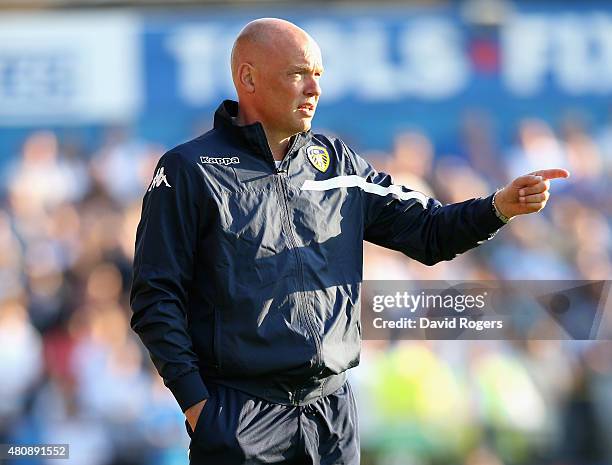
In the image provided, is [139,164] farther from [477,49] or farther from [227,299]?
[227,299]

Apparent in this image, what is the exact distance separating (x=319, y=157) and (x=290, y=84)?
237mm

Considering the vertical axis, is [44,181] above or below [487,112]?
below

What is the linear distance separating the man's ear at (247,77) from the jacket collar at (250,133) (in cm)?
8

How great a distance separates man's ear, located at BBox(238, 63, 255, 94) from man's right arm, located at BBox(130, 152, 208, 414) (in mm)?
301

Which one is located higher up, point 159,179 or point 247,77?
point 247,77

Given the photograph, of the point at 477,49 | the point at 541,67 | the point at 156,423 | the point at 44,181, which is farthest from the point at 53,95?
the point at 541,67

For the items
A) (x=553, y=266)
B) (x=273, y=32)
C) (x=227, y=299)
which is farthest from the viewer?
(x=553, y=266)

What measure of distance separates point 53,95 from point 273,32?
3047 millimetres

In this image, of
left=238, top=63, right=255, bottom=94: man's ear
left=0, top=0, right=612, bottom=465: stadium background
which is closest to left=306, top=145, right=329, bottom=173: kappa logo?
left=238, top=63, right=255, bottom=94: man's ear

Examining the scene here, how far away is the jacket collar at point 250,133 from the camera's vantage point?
2.79 metres

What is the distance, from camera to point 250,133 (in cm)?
279

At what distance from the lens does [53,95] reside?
558 cm

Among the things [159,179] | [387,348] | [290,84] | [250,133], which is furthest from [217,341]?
[387,348]

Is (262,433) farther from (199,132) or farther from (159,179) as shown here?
(199,132)
